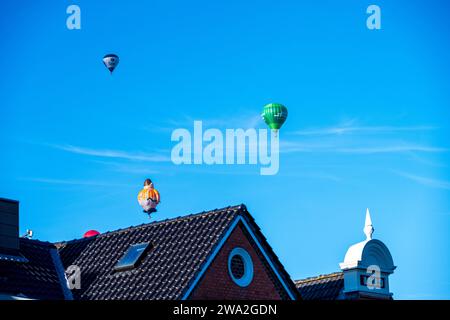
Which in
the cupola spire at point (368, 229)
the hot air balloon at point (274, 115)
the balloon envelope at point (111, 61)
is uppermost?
the balloon envelope at point (111, 61)

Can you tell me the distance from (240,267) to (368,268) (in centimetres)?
803

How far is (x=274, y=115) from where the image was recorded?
66438 mm

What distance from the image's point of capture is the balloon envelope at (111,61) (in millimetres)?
66812

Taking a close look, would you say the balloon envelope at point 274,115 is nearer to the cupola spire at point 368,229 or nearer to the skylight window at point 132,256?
the cupola spire at point 368,229

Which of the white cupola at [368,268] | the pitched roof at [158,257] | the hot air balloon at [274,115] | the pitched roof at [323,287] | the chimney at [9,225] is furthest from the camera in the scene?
the hot air balloon at [274,115]

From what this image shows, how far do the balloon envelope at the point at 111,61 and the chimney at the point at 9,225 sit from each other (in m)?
29.8

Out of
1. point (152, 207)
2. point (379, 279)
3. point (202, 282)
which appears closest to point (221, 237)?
point (202, 282)

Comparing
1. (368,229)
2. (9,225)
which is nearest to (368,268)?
(368,229)

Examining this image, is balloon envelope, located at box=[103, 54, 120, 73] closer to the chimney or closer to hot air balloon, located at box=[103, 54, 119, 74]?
hot air balloon, located at box=[103, 54, 119, 74]

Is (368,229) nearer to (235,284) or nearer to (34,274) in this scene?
(235,284)

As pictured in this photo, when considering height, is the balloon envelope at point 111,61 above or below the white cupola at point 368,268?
above

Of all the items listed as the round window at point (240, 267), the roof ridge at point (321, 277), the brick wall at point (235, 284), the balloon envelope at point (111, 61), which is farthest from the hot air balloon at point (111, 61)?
the round window at point (240, 267)

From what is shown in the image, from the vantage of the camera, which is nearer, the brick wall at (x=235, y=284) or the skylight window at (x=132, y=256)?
the brick wall at (x=235, y=284)
